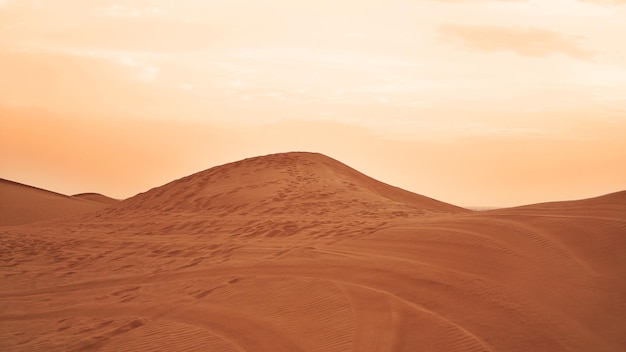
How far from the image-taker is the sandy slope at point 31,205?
3303cm

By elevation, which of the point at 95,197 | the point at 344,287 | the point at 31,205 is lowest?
the point at 344,287

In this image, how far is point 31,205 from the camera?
3522cm

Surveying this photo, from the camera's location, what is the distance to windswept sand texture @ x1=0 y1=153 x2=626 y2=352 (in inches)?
287

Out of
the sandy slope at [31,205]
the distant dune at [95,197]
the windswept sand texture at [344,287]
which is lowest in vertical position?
the windswept sand texture at [344,287]

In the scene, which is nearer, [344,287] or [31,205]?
[344,287]

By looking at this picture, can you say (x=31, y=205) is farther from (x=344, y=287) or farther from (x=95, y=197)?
(x=344, y=287)

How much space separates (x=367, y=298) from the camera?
812cm

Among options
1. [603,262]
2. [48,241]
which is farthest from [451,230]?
[48,241]

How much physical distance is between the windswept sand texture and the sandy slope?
1979cm

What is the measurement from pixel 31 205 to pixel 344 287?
31.0 m

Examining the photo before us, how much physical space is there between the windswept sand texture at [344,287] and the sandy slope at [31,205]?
64.9 feet

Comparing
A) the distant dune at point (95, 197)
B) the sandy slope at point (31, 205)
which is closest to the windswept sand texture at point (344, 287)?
the sandy slope at point (31, 205)

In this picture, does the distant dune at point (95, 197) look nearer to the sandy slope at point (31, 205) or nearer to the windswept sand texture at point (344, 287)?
the sandy slope at point (31, 205)

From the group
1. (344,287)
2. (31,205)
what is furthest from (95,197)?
(344,287)
